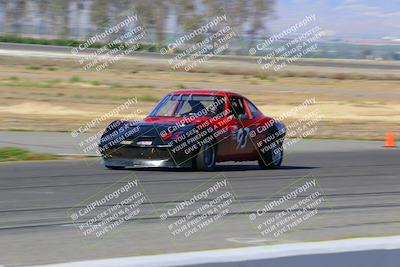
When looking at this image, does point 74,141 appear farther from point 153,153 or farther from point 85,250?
point 85,250

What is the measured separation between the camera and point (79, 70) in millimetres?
54562

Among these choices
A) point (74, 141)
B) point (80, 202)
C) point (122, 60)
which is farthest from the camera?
point (122, 60)

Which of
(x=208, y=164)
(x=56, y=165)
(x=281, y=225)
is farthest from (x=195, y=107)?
(x=281, y=225)

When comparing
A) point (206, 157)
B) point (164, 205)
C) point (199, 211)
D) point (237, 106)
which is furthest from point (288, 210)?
point (237, 106)

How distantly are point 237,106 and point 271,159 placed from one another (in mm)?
1218

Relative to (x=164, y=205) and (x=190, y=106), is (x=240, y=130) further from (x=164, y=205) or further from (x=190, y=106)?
(x=164, y=205)

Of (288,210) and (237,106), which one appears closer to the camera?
(288,210)

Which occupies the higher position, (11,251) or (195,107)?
(11,251)

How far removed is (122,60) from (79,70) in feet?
33.9

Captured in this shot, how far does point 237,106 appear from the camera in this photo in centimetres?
1650

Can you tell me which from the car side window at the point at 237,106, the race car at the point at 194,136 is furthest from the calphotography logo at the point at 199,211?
the car side window at the point at 237,106

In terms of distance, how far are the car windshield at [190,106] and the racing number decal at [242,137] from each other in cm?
48

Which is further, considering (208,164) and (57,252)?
(208,164)

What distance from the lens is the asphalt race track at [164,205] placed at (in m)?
8.82
